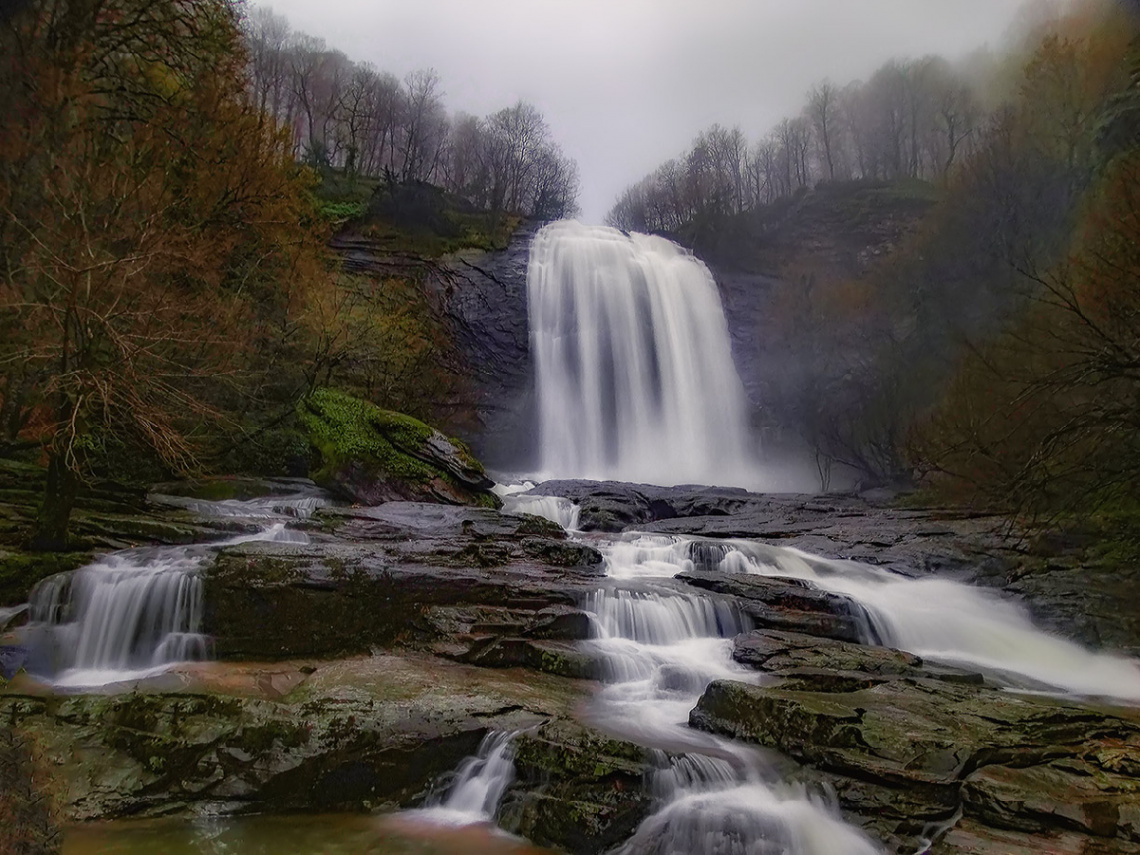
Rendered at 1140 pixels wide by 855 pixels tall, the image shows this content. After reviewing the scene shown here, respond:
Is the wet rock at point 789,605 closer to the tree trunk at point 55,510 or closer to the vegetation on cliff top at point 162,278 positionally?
the vegetation on cliff top at point 162,278

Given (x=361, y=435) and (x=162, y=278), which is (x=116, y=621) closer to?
(x=162, y=278)

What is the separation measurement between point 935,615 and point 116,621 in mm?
10292

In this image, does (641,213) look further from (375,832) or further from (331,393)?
(375,832)

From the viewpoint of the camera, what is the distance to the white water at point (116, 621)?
601 cm

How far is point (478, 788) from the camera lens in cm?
478

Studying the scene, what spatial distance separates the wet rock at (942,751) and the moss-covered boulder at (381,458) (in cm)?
842

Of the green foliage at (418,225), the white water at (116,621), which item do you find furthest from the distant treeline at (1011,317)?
the green foliage at (418,225)

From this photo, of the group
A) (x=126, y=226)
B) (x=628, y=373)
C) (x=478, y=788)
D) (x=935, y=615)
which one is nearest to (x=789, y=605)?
(x=935, y=615)

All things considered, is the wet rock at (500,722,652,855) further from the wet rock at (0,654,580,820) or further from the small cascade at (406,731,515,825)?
the wet rock at (0,654,580,820)

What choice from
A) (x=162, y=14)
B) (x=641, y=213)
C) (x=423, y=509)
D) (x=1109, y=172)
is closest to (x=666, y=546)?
(x=423, y=509)

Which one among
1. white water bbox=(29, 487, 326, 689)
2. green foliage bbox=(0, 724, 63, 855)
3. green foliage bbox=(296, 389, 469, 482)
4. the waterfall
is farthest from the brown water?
green foliage bbox=(296, 389, 469, 482)

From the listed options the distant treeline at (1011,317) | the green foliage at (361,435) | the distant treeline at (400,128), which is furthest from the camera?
the distant treeline at (400,128)

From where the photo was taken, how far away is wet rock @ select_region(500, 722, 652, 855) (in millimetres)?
4195

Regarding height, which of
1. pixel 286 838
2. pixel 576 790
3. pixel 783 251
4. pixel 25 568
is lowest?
pixel 286 838
